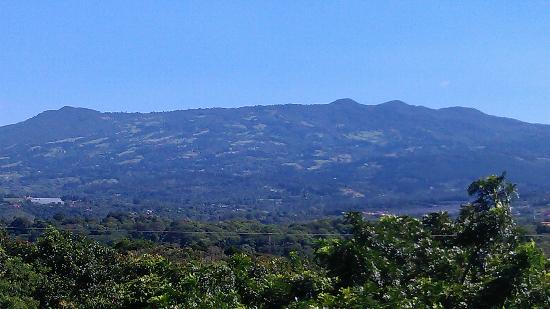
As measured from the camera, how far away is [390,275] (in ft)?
39.8

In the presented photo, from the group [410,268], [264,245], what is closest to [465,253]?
[410,268]

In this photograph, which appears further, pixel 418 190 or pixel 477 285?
pixel 418 190

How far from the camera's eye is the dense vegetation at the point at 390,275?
33.1ft

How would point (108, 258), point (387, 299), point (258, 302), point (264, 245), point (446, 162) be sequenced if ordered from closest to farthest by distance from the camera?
point (387, 299) < point (258, 302) < point (108, 258) < point (264, 245) < point (446, 162)

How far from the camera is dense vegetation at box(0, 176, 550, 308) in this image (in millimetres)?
10078

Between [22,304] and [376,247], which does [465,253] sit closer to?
[376,247]

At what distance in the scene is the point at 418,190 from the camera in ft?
557

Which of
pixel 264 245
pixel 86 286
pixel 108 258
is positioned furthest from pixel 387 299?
pixel 264 245

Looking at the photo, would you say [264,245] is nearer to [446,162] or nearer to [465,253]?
[465,253]

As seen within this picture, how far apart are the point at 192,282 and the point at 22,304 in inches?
220

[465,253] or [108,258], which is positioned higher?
[465,253]

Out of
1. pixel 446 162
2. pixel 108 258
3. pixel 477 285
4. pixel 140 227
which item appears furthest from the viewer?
pixel 446 162

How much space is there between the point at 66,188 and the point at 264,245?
159759 mm

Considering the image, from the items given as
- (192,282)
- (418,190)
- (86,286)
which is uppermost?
(192,282)
